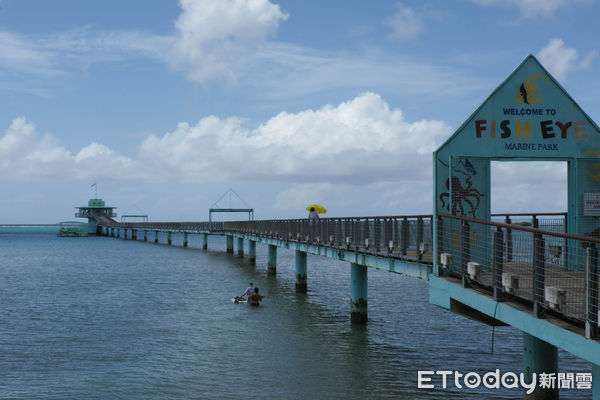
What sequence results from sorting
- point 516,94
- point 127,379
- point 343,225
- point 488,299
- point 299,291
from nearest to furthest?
point 488,299
point 516,94
point 127,379
point 343,225
point 299,291

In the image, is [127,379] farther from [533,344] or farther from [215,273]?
[215,273]

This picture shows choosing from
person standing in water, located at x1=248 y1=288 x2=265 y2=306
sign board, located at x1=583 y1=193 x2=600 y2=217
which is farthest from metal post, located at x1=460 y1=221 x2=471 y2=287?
person standing in water, located at x1=248 y1=288 x2=265 y2=306

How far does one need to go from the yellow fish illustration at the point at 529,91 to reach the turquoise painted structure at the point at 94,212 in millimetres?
148623

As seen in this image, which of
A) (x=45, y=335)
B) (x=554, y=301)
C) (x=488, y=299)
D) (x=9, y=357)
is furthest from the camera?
(x=45, y=335)

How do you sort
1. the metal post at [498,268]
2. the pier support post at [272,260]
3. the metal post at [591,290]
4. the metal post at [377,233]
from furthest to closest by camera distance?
the pier support post at [272,260] < the metal post at [377,233] < the metal post at [498,268] < the metal post at [591,290]

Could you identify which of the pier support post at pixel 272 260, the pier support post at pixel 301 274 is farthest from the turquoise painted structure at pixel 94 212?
the pier support post at pixel 301 274

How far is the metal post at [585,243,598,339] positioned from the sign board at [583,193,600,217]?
717 cm

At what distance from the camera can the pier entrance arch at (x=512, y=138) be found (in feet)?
44.3

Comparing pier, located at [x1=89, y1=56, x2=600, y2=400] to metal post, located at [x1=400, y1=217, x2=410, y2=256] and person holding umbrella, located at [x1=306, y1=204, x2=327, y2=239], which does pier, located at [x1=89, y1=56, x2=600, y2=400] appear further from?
person holding umbrella, located at [x1=306, y1=204, x2=327, y2=239]

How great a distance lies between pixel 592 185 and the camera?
1453 cm

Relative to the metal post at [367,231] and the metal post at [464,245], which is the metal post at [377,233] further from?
the metal post at [464,245]

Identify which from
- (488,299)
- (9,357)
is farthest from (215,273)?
(488,299)

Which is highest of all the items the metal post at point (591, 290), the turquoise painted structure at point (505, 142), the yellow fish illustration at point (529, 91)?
the yellow fish illustration at point (529, 91)

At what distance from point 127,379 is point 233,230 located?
52519 mm
